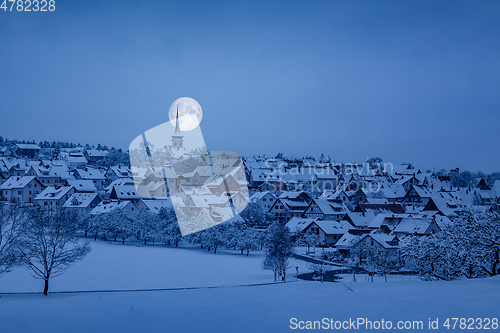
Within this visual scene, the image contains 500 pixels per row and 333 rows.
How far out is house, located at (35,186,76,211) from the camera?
48.9 m

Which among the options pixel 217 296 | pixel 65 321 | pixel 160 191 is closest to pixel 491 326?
pixel 217 296

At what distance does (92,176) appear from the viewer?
6600 cm

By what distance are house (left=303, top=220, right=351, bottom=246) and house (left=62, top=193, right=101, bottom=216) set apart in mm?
23349

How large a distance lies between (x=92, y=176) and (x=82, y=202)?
21.4 metres

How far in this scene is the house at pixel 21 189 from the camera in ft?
174

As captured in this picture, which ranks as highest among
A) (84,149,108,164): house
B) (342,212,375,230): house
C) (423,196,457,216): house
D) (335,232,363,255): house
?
(84,149,108,164): house

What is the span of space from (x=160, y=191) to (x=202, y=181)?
12.9m

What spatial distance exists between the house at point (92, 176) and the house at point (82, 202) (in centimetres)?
1784

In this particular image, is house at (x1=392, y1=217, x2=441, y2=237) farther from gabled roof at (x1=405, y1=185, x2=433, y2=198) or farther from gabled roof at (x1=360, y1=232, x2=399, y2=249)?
gabled roof at (x1=405, y1=185, x2=433, y2=198)

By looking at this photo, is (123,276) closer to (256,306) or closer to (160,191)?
(256,306)

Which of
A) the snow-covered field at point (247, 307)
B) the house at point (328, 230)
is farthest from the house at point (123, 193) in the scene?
the snow-covered field at point (247, 307)

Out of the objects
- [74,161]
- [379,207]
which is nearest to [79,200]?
[379,207]

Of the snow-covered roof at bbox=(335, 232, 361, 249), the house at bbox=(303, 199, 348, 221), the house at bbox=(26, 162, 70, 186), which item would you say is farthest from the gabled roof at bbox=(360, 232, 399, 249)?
the house at bbox=(26, 162, 70, 186)

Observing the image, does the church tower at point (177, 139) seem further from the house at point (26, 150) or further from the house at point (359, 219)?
the house at point (359, 219)
